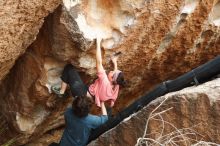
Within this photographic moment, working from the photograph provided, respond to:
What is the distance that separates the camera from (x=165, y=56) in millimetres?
6137

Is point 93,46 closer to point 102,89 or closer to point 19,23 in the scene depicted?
point 102,89

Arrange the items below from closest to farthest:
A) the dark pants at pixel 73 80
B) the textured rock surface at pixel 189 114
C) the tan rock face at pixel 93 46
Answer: the textured rock surface at pixel 189 114 → the tan rock face at pixel 93 46 → the dark pants at pixel 73 80

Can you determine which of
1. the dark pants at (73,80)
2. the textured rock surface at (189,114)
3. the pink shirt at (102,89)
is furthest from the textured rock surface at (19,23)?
the textured rock surface at (189,114)

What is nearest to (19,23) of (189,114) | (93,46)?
(93,46)

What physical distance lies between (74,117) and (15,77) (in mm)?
1363

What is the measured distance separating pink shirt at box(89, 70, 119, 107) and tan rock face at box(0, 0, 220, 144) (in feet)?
0.85

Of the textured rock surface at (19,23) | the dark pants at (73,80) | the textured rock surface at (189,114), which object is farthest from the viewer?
the dark pants at (73,80)

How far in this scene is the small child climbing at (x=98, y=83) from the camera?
5211 mm

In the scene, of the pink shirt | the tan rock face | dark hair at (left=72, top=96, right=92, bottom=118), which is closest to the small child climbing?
the pink shirt

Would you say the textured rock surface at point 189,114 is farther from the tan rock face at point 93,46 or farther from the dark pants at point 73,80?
the tan rock face at point 93,46

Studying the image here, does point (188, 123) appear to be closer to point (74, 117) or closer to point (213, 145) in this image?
point (213, 145)

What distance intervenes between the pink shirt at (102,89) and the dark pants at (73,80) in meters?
0.11

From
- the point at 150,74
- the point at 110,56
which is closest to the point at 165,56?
the point at 150,74

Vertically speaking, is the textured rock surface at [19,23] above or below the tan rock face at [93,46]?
above
